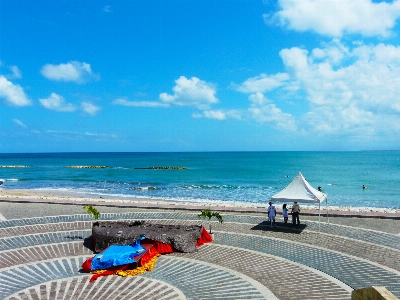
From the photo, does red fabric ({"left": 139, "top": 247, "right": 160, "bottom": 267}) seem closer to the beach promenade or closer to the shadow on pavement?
the beach promenade

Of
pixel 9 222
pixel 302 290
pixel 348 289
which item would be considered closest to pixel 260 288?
pixel 302 290

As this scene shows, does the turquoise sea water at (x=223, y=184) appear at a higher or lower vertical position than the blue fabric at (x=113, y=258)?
higher

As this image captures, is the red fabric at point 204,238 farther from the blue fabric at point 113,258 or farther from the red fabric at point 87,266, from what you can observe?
the red fabric at point 87,266

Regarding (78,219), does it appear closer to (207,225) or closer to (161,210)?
(161,210)

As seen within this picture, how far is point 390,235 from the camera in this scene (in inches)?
675

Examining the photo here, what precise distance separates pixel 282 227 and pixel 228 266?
284 inches

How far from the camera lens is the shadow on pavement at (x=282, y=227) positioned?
18.3 m

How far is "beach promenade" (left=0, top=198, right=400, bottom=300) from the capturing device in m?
10.4

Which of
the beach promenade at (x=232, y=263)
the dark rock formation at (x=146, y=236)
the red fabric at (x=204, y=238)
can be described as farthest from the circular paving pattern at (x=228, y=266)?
the dark rock formation at (x=146, y=236)

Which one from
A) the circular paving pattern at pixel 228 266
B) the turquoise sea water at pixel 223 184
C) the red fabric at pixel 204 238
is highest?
the turquoise sea water at pixel 223 184

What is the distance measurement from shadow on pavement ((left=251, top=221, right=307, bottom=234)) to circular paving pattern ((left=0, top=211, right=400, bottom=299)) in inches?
2.0

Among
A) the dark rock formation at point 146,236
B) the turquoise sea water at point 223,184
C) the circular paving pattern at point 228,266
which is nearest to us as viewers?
the circular paving pattern at point 228,266

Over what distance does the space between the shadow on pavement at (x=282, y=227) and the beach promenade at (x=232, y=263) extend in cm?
5

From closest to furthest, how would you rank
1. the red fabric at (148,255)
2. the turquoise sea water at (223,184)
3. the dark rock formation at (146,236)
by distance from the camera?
the red fabric at (148,255) → the dark rock formation at (146,236) → the turquoise sea water at (223,184)
